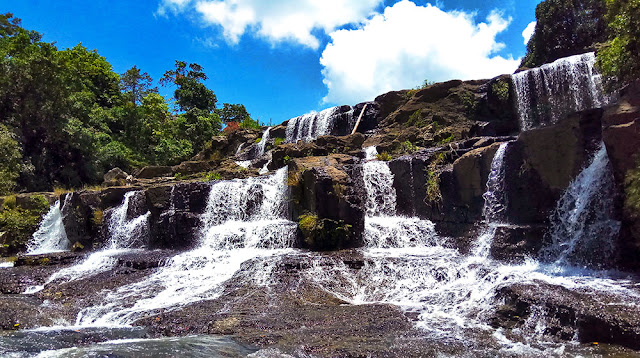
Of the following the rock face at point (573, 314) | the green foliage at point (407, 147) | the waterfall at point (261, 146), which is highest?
the waterfall at point (261, 146)

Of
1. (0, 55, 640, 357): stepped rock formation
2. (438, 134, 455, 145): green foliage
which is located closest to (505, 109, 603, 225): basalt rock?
(0, 55, 640, 357): stepped rock formation

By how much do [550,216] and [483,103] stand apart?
13.1 m

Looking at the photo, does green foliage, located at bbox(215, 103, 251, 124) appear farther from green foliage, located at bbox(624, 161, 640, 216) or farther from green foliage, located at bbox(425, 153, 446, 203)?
green foliage, located at bbox(624, 161, 640, 216)

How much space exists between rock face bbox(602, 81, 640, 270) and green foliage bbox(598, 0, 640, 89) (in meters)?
0.74

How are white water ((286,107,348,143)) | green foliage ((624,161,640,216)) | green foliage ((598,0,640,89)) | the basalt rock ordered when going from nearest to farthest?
green foliage ((624,161,640,216)) < green foliage ((598,0,640,89)) < the basalt rock < white water ((286,107,348,143))

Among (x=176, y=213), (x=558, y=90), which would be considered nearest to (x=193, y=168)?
(x=176, y=213)

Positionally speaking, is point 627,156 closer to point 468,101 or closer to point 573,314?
point 573,314

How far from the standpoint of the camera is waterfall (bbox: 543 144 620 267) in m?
8.54

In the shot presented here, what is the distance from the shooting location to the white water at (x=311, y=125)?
24797 mm

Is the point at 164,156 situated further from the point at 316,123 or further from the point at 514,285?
the point at 514,285

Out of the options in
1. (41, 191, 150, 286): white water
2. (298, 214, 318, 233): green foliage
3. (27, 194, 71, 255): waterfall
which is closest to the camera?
(298, 214, 318, 233): green foliage

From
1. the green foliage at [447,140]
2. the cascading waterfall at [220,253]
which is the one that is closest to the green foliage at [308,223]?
the cascading waterfall at [220,253]

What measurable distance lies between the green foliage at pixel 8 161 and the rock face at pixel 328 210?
1522 cm

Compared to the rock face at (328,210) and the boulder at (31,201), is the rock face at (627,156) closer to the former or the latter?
the rock face at (328,210)
